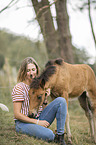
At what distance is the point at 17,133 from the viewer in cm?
308

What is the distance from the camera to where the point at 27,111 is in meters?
3.02

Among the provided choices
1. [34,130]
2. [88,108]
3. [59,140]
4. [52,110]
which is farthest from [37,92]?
[88,108]

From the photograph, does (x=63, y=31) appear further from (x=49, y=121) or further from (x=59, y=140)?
(x=59, y=140)

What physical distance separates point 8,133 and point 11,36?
37543mm

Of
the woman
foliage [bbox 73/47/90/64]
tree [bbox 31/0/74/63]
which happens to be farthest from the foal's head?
foliage [bbox 73/47/90/64]

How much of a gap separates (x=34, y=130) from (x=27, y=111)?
31 centimetres

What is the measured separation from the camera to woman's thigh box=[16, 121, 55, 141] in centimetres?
296

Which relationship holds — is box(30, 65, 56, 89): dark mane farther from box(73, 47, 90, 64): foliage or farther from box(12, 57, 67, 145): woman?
box(73, 47, 90, 64): foliage

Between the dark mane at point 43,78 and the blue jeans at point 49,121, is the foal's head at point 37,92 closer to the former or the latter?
the dark mane at point 43,78

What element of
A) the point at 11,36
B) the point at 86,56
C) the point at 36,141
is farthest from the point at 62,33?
the point at 11,36

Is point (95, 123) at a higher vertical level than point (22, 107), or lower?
lower

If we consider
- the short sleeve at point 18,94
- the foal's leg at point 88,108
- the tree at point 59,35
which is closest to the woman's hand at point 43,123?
the short sleeve at point 18,94

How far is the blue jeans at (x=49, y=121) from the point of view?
2969 mm

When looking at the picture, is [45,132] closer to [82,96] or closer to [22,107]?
[22,107]
